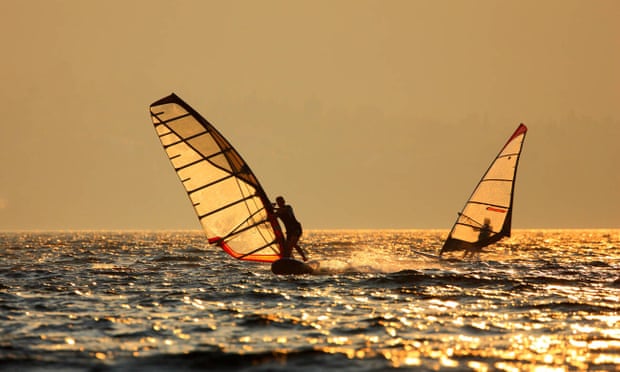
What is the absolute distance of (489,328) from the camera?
42.2 feet

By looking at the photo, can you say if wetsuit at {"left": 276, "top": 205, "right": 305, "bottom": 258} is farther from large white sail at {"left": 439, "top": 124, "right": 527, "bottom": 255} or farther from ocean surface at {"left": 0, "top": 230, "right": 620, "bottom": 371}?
large white sail at {"left": 439, "top": 124, "right": 527, "bottom": 255}

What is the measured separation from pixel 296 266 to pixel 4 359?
1240cm

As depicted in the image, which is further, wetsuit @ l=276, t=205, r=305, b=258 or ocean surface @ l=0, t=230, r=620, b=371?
wetsuit @ l=276, t=205, r=305, b=258

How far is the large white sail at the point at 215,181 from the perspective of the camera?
66.3 feet

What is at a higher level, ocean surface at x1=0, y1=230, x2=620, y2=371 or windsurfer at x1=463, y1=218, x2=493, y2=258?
windsurfer at x1=463, y1=218, x2=493, y2=258

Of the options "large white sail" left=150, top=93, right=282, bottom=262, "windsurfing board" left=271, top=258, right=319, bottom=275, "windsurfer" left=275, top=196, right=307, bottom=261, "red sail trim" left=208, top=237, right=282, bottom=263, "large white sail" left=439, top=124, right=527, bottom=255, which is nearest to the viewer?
"large white sail" left=150, top=93, right=282, bottom=262

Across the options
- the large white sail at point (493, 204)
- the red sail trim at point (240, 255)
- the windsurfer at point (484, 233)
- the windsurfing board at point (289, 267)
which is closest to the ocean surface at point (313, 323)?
the windsurfing board at point (289, 267)

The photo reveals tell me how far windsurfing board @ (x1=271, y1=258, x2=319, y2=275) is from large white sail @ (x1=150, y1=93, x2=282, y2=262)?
1.92 ft

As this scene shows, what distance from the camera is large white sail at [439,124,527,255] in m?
30.9

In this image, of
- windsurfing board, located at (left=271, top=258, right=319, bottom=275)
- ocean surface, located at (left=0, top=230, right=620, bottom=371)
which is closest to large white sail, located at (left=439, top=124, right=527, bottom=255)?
ocean surface, located at (left=0, top=230, right=620, bottom=371)

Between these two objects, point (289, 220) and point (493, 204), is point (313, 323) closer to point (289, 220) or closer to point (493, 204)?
point (289, 220)

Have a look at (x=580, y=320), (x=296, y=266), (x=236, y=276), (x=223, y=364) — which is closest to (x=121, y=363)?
(x=223, y=364)

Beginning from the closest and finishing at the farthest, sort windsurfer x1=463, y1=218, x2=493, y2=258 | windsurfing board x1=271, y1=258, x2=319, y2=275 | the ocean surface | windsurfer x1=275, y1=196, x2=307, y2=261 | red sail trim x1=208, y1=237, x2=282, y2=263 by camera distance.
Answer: the ocean surface → windsurfer x1=275, y1=196, x2=307, y2=261 → red sail trim x1=208, y1=237, x2=282, y2=263 → windsurfing board x1=271, y1=258, x2=319, y2=275 → windsurfer x1=463, y1=218, x2=493, y2=258

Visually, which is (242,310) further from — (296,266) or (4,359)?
(296,266)
